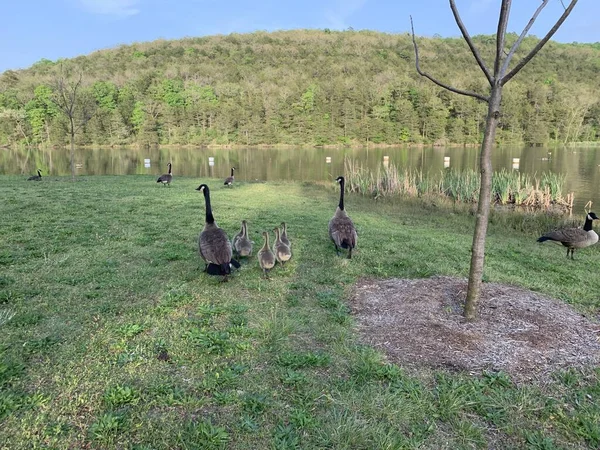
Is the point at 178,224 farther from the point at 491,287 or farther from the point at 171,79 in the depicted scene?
the point at 171,79

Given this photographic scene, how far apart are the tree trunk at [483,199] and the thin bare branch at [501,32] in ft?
0.81

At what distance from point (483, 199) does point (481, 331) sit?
1.59m

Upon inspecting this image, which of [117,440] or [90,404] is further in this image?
[90,404]

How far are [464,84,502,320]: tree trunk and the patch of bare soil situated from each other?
37 cm

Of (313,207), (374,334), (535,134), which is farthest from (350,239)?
(535,134)

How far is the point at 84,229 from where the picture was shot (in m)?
9.26

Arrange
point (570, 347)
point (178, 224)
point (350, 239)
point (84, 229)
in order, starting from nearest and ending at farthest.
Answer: point (570, 347) → point (350, 239) → point (84, 229) → point (178, 224)

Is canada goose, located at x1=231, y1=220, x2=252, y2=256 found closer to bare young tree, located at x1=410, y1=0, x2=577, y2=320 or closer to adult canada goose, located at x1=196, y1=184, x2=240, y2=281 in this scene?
adult canada goose, located at x1=196, y1=184, x2=240, y2=281

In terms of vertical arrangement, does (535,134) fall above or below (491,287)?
above

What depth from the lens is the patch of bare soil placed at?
13.3 ft

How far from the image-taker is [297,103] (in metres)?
82.9

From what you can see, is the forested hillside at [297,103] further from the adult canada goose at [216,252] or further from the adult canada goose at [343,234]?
the adult canada goose at [216,252]

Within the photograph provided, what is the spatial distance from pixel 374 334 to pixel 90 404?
304 centimetres

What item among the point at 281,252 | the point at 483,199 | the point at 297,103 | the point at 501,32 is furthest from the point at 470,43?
the point at 297,103
